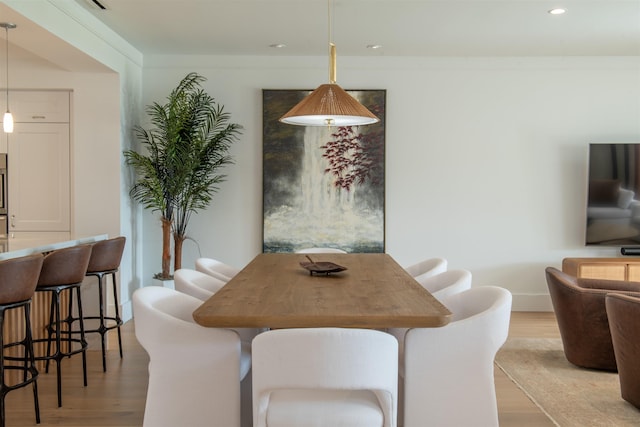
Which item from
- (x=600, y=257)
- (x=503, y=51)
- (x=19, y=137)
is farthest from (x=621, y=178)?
(x=19, y=137)

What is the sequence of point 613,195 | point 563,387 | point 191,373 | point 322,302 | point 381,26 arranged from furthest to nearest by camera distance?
point 613,195
point 381,26
point 563,387
point 322,302
point 191,373

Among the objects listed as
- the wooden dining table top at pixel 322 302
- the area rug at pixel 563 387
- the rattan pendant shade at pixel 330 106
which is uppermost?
the rattan pendant shade at pixel 330 106

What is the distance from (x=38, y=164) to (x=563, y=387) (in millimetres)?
4901

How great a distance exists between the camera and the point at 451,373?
7.63 ft

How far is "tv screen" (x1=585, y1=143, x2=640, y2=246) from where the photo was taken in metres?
5.79

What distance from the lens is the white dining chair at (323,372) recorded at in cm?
195

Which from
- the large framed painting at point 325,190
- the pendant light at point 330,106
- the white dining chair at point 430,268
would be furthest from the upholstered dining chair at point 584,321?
the large framed painting at point 325,190

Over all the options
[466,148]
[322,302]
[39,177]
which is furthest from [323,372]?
[39,177]

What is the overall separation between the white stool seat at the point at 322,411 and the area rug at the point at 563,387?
1.61 meters

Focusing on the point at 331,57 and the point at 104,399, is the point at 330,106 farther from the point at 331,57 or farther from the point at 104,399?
the point at 104,399

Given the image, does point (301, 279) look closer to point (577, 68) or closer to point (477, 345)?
point (477, 345)

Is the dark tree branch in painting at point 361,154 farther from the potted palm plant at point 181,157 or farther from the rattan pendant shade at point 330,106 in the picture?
the rattan pendant shade at point 330,106

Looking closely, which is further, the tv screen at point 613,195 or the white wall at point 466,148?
the white wall at point 466,148

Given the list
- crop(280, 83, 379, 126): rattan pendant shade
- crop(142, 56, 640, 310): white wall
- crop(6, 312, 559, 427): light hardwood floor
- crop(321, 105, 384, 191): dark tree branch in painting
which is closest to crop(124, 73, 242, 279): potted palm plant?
crop(142, 56, 640, 310): white wall
